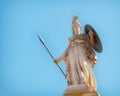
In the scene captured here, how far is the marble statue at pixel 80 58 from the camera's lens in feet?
55.8

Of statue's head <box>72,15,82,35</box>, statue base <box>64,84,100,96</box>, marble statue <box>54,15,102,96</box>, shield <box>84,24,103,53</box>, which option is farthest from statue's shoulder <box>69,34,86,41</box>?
statue base <box>64,84,100,96</box>

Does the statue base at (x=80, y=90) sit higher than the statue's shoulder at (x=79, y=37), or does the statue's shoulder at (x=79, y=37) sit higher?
the statue's shoulder at (x=79, y=37)

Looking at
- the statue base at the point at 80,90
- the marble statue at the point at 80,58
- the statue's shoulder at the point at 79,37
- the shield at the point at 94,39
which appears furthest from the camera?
the statue's shoulder at the point at 79,37

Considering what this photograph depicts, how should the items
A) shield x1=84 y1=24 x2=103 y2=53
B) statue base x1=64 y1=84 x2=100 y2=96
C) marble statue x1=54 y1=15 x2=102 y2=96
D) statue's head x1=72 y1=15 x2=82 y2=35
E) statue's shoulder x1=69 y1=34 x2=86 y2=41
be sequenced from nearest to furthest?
statue base x1=64 y1=84 x2=100 y2=96, marble statue x1=54 y1=15 x2=102 y2=96, shield x1=84 y1=24 x2=103 y2=53, statue's shoulder x1=69 y1=34 x2=86 y2=41, statue's head x1=72 y1=15 x2=82 y2=35

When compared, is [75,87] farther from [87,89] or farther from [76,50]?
[76,50]

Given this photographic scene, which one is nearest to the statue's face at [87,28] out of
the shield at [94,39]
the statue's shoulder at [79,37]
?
the shield at [94,39]

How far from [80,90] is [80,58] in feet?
4.67

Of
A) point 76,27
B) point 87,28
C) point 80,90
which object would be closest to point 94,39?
point 87,28

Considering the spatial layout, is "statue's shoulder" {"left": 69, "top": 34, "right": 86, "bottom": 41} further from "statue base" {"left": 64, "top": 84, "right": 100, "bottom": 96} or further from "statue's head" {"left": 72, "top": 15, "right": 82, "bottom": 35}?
"statue base" {"left": 64, "top": 84, "right": 100, "bottom": 96}

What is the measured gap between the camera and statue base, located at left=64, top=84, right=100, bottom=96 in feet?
54.4

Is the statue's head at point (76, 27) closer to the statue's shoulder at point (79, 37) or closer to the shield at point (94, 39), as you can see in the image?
the statue's shoulder at point (79, 37)

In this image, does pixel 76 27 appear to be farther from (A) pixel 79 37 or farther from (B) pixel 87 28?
(A) pixel 79 37

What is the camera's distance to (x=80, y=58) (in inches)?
687

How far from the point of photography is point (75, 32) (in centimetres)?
1831
